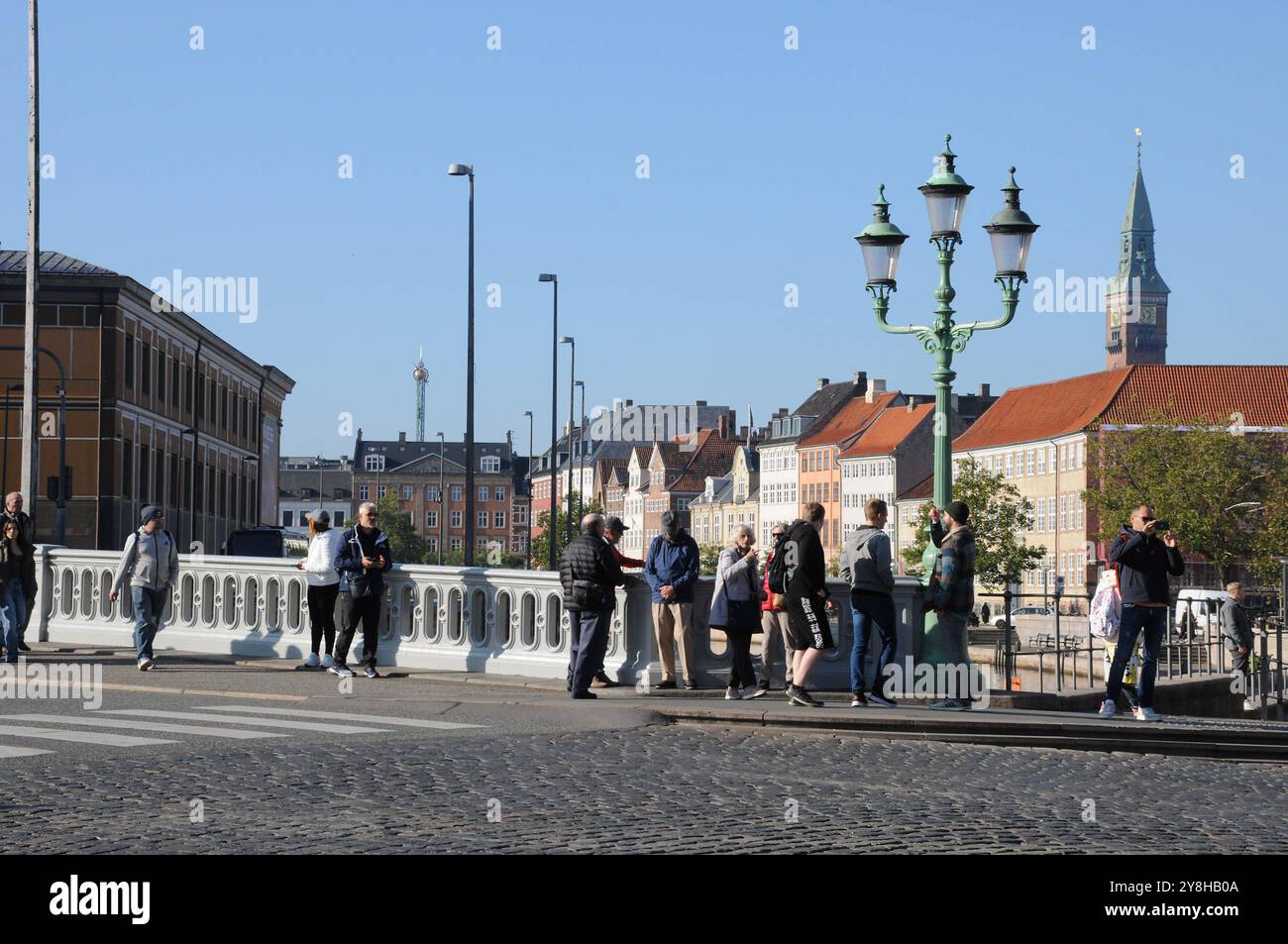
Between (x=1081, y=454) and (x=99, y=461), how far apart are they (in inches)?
2489

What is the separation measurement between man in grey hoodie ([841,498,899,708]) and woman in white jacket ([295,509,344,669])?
17.8 feet

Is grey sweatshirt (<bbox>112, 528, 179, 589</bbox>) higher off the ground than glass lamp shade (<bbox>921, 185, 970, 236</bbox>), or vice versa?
Answer: glass lamp shade (<bbox>921, 185, 970, 236</bbox>)

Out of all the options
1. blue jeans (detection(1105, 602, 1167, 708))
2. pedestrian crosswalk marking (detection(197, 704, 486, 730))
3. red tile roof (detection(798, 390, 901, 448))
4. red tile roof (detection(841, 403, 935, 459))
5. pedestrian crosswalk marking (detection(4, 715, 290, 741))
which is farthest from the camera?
red tile roof (detection(798, 390, 901, 448))

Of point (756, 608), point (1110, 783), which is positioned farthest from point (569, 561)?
point (1110, 783)

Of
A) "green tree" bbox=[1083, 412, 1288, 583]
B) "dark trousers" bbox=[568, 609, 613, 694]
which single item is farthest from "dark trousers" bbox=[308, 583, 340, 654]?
"green tree" bbox=[1083, 412, 1288, 583]

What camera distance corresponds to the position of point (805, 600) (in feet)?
53.7

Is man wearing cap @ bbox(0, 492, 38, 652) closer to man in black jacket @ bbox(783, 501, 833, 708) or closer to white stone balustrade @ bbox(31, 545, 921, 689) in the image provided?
white stone balustrade @ bbox(31, 545, 921, 689)

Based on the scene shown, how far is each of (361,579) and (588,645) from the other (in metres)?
2.94

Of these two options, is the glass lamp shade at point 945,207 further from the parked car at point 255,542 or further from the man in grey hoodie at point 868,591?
the parked car at point 255,542

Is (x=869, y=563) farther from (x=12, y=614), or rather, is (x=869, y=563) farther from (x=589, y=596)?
(x=12, y=614)

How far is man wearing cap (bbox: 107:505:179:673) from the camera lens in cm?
2011
